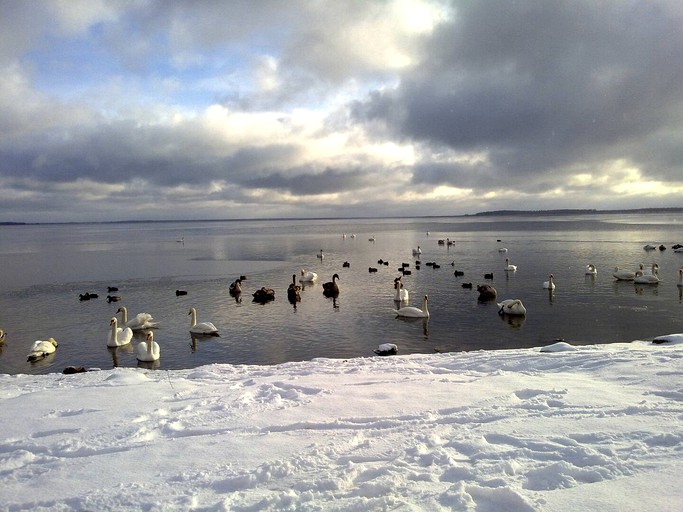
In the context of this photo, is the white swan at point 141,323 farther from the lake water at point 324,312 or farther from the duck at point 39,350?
the duck at point 39,350

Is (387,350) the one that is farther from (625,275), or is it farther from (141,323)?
(625,275)

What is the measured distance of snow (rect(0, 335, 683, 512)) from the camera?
5059 millimetres

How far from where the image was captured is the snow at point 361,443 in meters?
5.06

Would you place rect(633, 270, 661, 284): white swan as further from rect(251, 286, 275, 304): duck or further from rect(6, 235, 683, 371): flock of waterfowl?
rect(251, 286, 275, 304): duck

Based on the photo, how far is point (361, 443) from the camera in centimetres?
634

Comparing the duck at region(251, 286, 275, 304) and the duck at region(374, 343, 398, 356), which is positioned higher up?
the duck at region(251, 286, 275, 304)

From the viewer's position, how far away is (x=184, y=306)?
26.5 meters

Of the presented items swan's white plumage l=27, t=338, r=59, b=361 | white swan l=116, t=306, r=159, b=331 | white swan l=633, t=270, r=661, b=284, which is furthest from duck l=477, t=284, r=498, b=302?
swan's white plumage l=27, t=338, r=59, b=361

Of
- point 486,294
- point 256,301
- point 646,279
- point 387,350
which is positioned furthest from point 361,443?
point 646,279

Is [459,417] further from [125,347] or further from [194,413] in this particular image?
[125,347]

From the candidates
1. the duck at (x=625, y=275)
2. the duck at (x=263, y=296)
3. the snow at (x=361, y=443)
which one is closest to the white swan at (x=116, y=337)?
the snow at (x=361, y=443)

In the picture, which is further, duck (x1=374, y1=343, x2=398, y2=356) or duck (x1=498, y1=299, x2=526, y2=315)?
duck (x1=498, y1=299, x2=526, y2=315)

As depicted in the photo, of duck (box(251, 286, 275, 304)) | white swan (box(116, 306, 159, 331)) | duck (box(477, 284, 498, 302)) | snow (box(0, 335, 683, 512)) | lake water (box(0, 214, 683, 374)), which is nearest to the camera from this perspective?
snow (box(0, 335, 683, 512))

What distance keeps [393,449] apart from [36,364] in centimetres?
1448
